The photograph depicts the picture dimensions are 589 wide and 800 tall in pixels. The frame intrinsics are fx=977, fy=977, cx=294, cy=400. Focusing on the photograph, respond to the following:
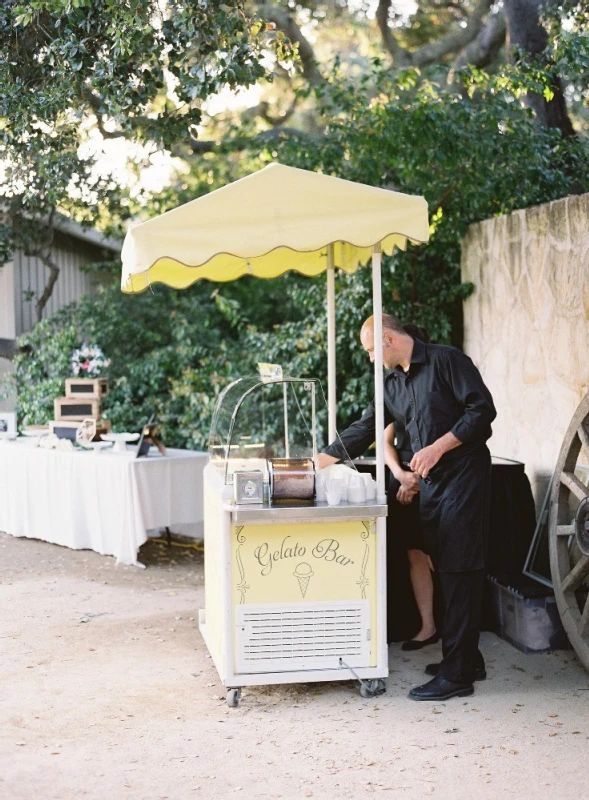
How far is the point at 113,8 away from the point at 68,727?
4.69 meters

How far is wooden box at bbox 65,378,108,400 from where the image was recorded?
9.31 meters

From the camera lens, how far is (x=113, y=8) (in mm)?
6652

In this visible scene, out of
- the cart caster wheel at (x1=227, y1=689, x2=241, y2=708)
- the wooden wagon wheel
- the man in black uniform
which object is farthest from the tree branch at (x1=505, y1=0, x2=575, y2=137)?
the cart caster wheel at (x1=227, y1=689, x2=241, y2=708)

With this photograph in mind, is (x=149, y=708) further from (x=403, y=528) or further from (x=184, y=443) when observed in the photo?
(x=184, y=443)

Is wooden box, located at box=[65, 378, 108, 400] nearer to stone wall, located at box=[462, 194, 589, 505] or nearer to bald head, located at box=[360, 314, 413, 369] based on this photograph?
stone wall, located at box=[462, 194, 589, 505]

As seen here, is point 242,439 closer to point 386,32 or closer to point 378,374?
point 378,374

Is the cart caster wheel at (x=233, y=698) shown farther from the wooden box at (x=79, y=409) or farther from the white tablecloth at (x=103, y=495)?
the wooden box at (x=79, y=409)

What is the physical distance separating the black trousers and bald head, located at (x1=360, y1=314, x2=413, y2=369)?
3.74 ft

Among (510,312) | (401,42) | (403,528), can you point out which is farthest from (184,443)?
(401,42)

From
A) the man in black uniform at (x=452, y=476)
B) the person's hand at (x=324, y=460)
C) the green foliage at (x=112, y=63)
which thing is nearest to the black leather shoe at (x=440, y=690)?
the man in black uniform at (x=452, y=476)

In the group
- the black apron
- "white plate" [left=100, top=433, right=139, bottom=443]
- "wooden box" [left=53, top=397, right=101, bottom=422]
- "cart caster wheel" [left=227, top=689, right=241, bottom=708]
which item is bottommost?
"cart caster wheel" [left=227, top=689, right=241, bottom=708]

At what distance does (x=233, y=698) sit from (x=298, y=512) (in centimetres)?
98

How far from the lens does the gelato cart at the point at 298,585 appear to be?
485 cm

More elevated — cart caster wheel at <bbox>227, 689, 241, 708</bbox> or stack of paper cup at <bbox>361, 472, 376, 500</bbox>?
stack of paper cup at <bbox>361, 472, 376, 500</bbox>
